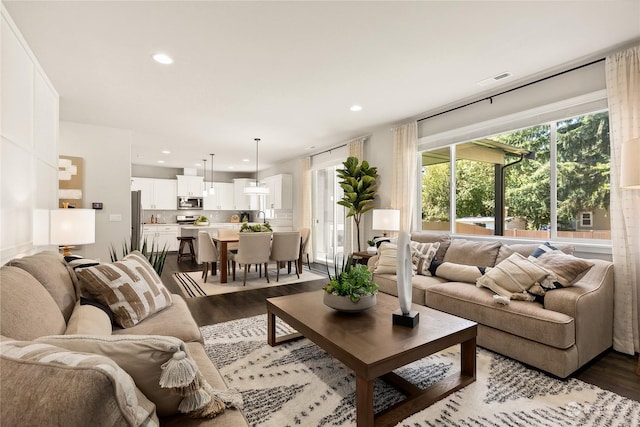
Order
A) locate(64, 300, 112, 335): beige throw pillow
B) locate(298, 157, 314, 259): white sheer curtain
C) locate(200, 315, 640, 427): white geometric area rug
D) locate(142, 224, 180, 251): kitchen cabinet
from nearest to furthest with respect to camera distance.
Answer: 1. locate(64, 300, 112, 335): beige throw pillow
2. locate(200, 315, 640, 427): white geometric area rug
3. locate(298, 157, 314, 259): white sheer curtain
4. locate(142, 224, 180, 251): kitchen cabinet

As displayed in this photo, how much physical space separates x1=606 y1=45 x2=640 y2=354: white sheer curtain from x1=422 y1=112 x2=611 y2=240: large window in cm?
29

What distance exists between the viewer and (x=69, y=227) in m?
2.60

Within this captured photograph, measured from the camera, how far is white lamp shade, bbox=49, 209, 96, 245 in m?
2.57

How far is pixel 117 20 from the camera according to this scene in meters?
2.31

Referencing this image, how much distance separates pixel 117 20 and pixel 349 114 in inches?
113

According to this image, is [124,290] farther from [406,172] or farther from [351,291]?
[406,172]

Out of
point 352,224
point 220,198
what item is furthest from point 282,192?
point 220,198

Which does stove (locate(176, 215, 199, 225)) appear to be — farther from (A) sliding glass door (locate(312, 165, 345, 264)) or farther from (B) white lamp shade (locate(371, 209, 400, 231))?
(B) white lamp shade (locate(371, 209, 400, 231))

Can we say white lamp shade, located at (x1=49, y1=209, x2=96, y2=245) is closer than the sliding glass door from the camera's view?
Yes

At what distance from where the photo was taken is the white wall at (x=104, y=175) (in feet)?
15.9

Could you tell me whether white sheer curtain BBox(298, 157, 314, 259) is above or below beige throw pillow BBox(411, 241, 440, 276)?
above

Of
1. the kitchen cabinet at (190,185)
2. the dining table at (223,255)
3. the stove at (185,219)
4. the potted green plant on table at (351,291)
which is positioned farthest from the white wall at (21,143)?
the stove at (185,219)

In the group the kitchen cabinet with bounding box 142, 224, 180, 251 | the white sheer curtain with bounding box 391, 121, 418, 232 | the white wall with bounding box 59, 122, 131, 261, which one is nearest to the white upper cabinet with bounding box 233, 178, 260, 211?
the kitchen cabinet with bounding box 142, 224, 180, 251

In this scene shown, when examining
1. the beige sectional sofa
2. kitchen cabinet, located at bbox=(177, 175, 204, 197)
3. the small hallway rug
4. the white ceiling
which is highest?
the white ceiling
